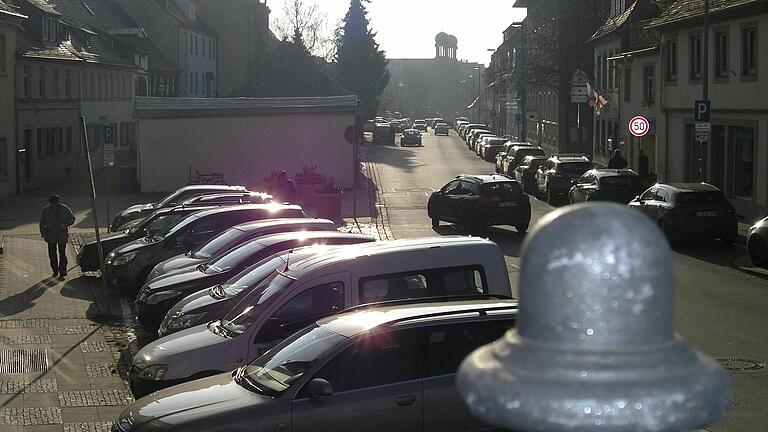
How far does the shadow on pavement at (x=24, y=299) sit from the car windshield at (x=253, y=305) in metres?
7.83

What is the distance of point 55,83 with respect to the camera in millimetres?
47062

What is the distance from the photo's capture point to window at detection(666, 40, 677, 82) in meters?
37.0

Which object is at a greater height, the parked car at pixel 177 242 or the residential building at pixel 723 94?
the residential building at pixel 723 94

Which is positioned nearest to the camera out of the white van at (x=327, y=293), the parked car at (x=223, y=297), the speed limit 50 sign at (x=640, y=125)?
the white van at (x=327, y=293)

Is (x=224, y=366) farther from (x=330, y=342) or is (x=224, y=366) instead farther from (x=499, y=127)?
(x=499, y=127)

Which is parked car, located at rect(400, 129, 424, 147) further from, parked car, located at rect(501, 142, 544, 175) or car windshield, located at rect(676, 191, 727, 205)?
car windshield, located at rect(676, 191, 727, 205)

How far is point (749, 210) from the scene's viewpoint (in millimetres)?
30219

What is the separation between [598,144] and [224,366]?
44910 millimetres

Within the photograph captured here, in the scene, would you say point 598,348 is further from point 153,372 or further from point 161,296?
point 161,296

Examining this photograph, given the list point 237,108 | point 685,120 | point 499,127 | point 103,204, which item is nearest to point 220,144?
point 237,108

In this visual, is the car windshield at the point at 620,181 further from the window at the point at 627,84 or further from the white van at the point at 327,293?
the white van at the point at 327,293

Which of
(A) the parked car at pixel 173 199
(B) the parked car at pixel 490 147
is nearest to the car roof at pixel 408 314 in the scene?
(A) the parked car at pixel 173 199

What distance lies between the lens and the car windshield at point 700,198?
78.8 feet

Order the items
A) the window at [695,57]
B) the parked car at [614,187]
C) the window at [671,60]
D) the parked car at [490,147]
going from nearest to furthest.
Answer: the parked car at [614,187]
the window at [695,57]
the window at [671,60]
the parked car at [490,147]
